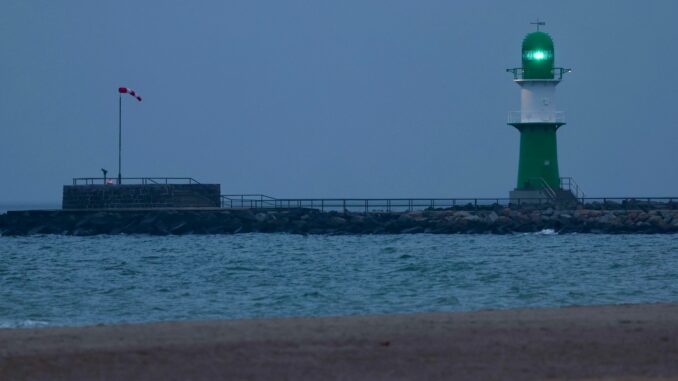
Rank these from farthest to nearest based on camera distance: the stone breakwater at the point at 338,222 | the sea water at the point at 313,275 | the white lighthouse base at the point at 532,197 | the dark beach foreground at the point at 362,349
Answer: the white lighthouse base at the point at 532,197 < the stone breakwater at the point at 338,222 < the sea water at the point at 313,275 < the dark beach foreground at the point at 362,349

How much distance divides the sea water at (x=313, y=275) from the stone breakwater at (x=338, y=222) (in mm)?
1109

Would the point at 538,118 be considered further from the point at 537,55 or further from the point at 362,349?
the point at 362,349

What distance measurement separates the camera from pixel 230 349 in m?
10.2

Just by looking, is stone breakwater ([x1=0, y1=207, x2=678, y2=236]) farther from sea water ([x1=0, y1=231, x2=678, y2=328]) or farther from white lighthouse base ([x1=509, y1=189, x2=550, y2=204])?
sea water ([x1=0, y1=231, x2=678, y2=328])

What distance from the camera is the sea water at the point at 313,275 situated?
18969 mm

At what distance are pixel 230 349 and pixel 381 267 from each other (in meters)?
18.1

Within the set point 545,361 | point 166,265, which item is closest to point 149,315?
point 545,361

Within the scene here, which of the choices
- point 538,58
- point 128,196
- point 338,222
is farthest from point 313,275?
point 538,58

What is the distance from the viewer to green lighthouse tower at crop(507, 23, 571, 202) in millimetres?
43812

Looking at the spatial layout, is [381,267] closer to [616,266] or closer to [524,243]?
[616,266]

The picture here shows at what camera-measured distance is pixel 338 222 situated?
44469mm

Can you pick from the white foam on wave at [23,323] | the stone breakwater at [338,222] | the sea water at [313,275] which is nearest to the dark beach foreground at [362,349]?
the white foam on wave at [23,323]

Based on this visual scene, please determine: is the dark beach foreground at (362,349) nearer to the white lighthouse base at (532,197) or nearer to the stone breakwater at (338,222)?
the stone breakwater at (338,222)

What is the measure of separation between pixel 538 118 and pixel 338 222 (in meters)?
8.68
